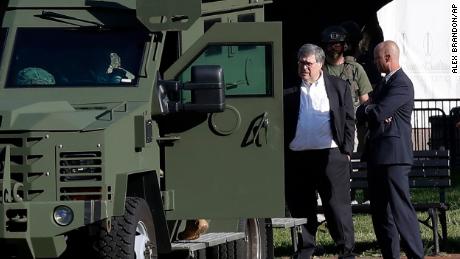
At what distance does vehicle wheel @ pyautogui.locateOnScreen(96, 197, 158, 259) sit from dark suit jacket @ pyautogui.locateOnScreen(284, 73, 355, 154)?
2843 millimetres

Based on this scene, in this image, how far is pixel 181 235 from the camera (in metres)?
11.5

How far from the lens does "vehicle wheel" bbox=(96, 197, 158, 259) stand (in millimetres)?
9625

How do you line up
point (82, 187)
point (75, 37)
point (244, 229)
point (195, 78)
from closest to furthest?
point (82, 187)
point (195, 78)
point (75, 37)
point (244, 229)

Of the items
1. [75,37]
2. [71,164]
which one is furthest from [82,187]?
[75,37]

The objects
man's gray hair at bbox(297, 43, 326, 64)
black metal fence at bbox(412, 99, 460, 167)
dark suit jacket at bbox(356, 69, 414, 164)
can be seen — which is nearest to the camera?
dark suit jacket at bbox(356, 69, 414, 164)

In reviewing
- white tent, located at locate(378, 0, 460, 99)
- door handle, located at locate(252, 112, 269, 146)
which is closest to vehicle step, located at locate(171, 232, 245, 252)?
door handle, located at locate(252, 112, 269, 146)

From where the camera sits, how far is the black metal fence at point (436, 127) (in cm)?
2283

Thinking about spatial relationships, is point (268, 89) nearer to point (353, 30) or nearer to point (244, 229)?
point (244, 229)

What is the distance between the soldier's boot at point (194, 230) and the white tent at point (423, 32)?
12.8m

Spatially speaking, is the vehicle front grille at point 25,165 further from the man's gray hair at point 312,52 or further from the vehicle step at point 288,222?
the man's gray hair at point 312,52

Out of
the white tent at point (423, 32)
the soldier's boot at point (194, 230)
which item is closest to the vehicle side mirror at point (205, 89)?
the soldier's boot at point (194, 230)

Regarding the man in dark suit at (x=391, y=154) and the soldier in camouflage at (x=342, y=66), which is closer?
the man in dark suit at (x=391, y=154)

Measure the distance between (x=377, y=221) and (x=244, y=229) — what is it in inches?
53.8

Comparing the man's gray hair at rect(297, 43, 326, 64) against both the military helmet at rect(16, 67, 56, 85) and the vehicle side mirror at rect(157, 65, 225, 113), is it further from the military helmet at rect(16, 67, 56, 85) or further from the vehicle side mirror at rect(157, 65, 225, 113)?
the military helmet at rect(16, 67, 56, 85)
